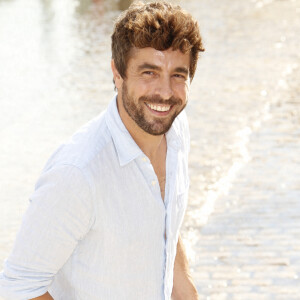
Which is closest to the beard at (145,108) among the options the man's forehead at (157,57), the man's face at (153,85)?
the man's face at (153,85)

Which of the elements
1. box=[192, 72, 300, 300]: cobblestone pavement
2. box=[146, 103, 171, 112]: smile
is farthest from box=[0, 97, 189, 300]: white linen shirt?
box=[192, 72, 300, 300]: cobblestone pavement

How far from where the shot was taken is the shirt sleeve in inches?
76.9

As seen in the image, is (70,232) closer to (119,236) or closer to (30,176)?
(119,236)

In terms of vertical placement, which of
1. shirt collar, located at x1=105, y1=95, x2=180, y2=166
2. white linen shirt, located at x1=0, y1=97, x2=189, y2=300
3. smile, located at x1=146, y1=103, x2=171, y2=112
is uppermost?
smile, located at x1=146, y1=103, x2=171, y2=112

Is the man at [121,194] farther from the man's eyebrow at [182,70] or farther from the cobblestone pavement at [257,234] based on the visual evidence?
the cobblestone pavement at [257,234]

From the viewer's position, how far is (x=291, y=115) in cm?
921

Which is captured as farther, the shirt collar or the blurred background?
the blurred background

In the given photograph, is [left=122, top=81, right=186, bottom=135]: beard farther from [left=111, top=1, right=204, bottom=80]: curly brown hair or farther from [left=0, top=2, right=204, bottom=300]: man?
[left=111, top=1, right=204, bottom=80]: curly brown hair

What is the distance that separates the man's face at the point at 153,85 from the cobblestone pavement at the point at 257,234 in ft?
9.50

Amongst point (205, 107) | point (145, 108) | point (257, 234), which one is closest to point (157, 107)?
point (145, 108)

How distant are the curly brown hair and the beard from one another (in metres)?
0.12

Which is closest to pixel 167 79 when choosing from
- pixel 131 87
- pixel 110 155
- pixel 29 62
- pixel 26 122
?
pixel 131 87

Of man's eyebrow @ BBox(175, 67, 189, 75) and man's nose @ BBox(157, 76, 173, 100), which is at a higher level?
man's eyebrow @ BBox(175, 67, 189, 75)

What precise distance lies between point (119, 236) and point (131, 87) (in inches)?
20.3
